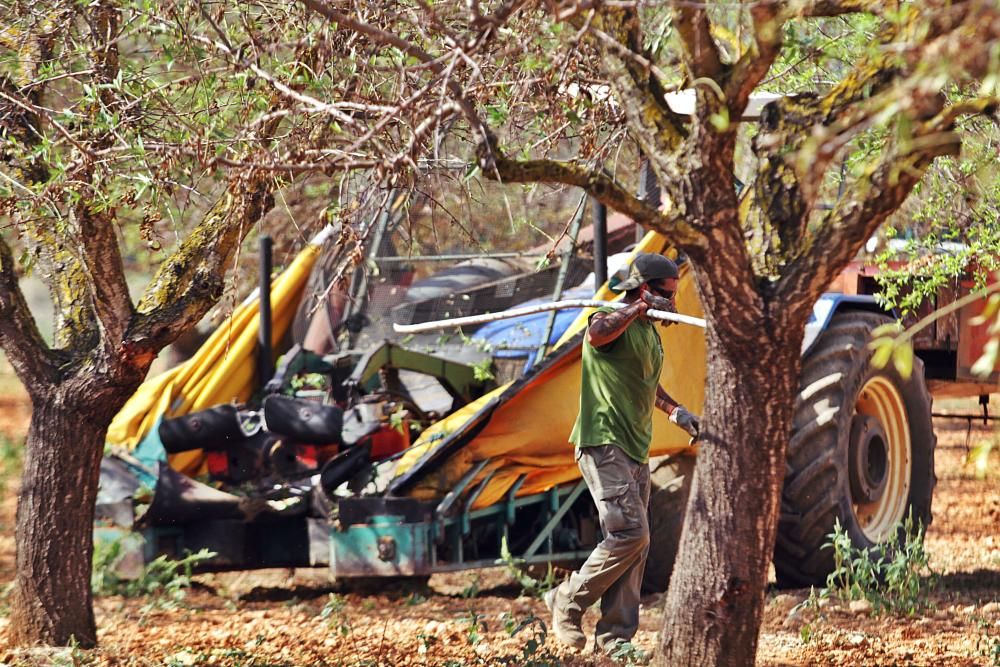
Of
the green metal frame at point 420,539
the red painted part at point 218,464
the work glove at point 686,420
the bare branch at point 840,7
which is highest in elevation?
the bare branch at point 840,7

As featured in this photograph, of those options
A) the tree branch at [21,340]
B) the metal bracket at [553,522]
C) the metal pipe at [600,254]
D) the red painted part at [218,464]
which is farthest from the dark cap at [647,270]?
the red painted part at [218,464]

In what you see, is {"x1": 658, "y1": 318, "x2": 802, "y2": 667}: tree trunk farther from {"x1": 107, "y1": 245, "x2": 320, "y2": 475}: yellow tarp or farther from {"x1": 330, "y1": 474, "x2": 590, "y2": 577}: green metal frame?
{"x1": 107, "y1": 245, "x2": 320, "y2": 475}: yellow tarp

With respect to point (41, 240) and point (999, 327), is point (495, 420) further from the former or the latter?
point (999, 327)

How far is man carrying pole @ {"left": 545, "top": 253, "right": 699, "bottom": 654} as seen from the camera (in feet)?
18.2

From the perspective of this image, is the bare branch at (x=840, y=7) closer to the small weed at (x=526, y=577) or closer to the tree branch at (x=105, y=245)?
the tree branch at (x=105, y=245)

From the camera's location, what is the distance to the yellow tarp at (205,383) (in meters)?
7.29

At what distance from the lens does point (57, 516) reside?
5754 mm

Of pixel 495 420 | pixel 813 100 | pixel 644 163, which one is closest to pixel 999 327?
pixel 813 100

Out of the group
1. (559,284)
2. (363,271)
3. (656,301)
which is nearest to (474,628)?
(656,301)

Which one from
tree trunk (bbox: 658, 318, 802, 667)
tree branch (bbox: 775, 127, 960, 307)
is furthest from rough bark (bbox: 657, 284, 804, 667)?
tree branch (bbox: 775, 127, 960, 307)

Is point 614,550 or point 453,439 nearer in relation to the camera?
point 614,550

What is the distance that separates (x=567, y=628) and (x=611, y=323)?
4.30ft

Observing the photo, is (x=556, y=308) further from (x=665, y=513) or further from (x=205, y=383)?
(x=205, y=383)

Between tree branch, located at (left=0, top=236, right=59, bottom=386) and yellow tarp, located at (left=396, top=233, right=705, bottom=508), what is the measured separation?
1637 mm
